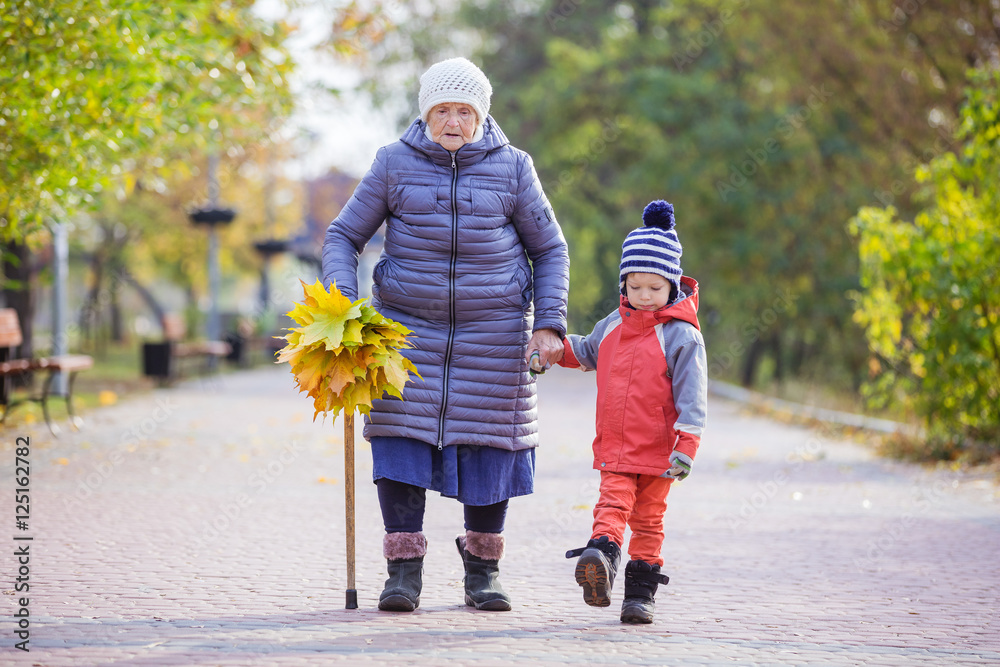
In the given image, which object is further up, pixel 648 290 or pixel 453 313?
pixel 648 290

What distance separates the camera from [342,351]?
460cm

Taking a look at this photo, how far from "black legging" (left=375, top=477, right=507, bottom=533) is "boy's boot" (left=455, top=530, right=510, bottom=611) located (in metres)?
0.04

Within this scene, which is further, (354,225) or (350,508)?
(354,225)

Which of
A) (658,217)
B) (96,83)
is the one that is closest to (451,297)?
(658,217)

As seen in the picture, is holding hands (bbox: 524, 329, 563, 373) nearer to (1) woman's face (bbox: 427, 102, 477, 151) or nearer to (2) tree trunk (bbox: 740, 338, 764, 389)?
(1) woman's face (bbox: 427, 102, 477, 151)

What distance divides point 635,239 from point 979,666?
6.31 ft

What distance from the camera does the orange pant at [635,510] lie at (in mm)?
4527

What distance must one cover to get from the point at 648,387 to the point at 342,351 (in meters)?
1.15

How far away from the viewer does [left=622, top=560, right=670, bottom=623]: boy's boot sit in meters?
4.67

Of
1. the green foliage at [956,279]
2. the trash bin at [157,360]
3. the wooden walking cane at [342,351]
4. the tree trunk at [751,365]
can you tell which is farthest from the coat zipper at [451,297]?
the tree trunk at [751,365]

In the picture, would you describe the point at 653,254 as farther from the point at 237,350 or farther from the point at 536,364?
the point at 237,350

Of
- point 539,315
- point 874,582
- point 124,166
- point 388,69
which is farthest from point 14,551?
point 388,69

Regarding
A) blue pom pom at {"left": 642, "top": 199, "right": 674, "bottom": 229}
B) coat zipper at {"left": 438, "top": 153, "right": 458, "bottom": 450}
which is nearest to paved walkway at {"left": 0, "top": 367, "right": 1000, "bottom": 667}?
coat zipper at {"left": 438, "top": 153, "right": 458, "bottom": 450}

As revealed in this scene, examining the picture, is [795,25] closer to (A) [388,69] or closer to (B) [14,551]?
(B) [14,551]
